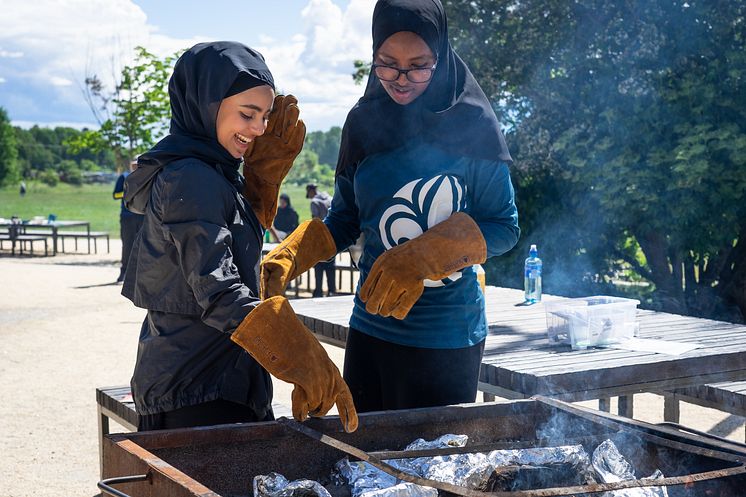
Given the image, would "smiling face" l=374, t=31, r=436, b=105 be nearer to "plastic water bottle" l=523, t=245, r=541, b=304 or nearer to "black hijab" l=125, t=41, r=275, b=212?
"black hijab" l=125, t=41, r=275, b=212

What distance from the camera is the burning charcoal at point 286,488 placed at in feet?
6.04

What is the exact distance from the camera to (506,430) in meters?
2.25

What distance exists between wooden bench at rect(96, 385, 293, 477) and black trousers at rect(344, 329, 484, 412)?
1.22 m

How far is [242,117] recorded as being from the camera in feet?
6.84

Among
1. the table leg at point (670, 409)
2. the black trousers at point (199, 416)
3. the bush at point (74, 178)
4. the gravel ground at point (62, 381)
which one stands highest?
the bush at point (74, 178)

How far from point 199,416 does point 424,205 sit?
2.67 feet

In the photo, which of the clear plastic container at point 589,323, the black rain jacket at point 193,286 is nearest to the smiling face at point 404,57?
the black rain jacket at point 193,286

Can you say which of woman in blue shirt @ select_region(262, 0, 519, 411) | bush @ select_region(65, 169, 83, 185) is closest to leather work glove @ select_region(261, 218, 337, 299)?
woman in blue shirt @ select_region(262, 0, 519, 411)

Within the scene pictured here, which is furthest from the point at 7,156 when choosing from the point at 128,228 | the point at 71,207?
the point at 128,228

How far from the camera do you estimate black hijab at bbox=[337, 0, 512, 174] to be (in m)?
2.22

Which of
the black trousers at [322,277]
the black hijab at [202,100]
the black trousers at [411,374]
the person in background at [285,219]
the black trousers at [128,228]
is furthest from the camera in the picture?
the person in background at [285,219]

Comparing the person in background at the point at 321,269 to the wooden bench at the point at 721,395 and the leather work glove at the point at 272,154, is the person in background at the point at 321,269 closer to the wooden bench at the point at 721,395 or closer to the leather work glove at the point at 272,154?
the wooden bench at the point at 721,395

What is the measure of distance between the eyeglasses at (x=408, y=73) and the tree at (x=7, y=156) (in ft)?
219

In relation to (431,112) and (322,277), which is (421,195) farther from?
(322,277)
